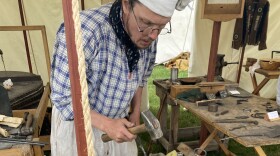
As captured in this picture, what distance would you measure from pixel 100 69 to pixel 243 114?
4.72ft

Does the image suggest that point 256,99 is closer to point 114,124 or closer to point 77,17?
point 114,124

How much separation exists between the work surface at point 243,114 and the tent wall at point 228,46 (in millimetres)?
2054

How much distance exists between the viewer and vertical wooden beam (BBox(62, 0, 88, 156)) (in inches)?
15.6

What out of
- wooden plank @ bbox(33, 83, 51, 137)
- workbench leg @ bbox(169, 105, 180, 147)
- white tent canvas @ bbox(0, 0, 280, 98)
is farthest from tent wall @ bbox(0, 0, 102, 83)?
workbench leg @ bbox(169, 105, 180, 147)

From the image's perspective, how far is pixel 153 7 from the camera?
38.0 inches

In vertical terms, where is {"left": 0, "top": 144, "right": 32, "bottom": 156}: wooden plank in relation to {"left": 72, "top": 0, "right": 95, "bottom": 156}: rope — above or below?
below

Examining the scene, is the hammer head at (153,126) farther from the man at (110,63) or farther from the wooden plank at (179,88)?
the wooden plank at (179,88)

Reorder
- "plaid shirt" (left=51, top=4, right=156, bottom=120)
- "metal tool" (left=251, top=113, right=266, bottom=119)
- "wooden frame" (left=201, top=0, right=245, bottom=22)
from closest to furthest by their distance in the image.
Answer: "plaid shirt" (left=51, top=4, right=156, bottom=120)
"metal tool" (left=251, top=113, right=266, bottom=119)
"wooden frame" (left=201, top=0, right=245, bottom=22)

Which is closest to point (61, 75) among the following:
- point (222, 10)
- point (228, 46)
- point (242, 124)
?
point (242, 124)

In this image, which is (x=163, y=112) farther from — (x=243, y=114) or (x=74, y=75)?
(x=74, y=75)

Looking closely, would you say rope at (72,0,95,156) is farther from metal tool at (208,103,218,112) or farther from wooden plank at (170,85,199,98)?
wooden plank at (170,85,199,98)

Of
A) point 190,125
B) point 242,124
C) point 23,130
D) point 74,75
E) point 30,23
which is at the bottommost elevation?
point 190,125

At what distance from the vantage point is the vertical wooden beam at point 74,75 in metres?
0.40

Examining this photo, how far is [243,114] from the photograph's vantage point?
2160mm
